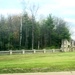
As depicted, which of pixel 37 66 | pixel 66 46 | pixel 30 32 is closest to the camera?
pixel 37 66

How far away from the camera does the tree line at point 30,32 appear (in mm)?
63281

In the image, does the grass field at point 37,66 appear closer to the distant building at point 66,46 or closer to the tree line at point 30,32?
the distant building at point 66,46

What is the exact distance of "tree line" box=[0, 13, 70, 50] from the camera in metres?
63.3

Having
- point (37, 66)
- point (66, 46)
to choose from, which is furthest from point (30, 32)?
point (37, 66)

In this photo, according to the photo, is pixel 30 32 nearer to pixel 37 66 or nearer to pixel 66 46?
pixel 66 46

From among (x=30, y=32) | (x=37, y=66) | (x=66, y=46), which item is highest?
(x=30, y=32)

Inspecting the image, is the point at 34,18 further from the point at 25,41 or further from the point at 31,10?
the point at 25,41

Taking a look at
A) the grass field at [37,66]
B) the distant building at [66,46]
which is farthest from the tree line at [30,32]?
the grass field at [37,66]

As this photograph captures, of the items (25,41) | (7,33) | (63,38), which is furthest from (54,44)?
(7,33)

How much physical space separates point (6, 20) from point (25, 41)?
25.1ft

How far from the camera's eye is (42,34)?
7100 cm

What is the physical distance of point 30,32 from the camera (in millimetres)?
67812

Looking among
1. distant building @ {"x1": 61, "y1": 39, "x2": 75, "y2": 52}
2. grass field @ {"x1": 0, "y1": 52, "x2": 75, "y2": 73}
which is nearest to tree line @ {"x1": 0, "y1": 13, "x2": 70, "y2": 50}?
distant building @ {"x1": 61, "y1": 39, "x2": 75, "y2": 52}

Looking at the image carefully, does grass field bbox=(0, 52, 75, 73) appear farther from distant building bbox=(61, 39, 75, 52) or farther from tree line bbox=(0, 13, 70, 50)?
tree line bbox=(0, 13, 70, 50)
